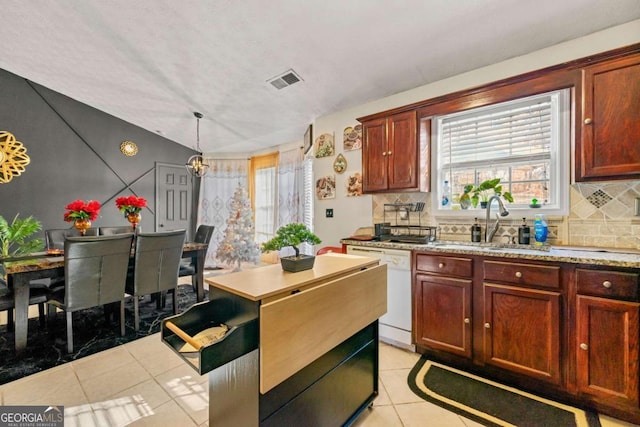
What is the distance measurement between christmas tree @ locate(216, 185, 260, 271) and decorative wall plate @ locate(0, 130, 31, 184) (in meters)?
3.19

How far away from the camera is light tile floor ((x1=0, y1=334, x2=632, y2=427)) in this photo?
1670mm

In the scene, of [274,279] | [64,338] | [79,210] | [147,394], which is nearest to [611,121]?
[274,279]

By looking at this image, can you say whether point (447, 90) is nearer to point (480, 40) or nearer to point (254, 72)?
point (480, 40)

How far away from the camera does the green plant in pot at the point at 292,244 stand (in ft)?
4.67

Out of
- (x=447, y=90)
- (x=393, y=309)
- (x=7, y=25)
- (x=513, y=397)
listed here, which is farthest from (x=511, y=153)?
(x=7, y=25)

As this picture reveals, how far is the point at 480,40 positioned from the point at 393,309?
2394 mm

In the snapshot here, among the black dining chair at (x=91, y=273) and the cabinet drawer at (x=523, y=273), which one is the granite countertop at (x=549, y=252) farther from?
the black dining chair at (x=91, y=273)

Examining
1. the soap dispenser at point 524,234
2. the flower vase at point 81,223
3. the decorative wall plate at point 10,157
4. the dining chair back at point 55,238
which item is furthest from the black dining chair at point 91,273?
the soap dispenser at point 524,234

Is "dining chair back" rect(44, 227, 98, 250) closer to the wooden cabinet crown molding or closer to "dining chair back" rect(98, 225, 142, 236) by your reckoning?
"dining chair back" rect(98, 225, 142, 236)

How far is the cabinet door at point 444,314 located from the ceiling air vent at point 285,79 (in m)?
2.47

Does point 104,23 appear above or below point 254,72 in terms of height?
above

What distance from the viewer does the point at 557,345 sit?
1.76 m

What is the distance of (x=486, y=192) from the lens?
2564 millimetres

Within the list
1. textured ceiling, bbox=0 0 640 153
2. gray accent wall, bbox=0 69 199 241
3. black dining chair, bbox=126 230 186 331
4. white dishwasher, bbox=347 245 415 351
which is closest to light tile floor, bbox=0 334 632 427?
white dishwasher, bbox=347 245 415 351
